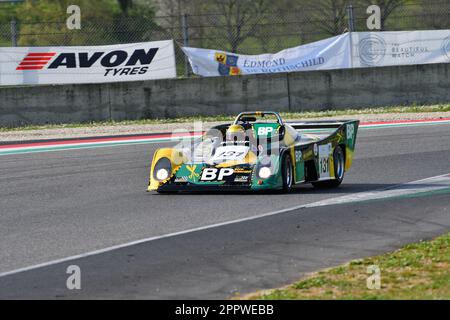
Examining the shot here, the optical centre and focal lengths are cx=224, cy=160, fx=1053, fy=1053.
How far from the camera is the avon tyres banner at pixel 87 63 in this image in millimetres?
21906

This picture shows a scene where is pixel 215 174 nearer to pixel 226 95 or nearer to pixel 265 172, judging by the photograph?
pixel 265 172

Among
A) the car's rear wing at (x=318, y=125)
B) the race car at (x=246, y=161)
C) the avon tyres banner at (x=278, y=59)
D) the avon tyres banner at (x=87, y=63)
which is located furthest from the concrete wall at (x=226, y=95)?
the race car at (x=246, y=161)

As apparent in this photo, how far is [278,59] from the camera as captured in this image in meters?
23.9

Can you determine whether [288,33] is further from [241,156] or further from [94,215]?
[94,215]

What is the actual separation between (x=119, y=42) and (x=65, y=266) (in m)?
16.1

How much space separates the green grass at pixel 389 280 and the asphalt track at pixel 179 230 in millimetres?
272

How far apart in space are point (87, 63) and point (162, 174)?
10.9m

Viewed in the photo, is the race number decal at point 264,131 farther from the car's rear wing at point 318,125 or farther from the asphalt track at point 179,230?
the car's rear wing at point 318,125

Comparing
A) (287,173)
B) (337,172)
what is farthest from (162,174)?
(337,172)

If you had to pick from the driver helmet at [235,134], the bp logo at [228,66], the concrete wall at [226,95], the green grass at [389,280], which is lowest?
the green grass at [389,280]

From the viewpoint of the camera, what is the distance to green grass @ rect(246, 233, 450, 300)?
674 cm

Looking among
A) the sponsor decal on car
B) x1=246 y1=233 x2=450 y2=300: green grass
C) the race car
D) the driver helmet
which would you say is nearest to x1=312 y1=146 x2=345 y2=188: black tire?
the race car
